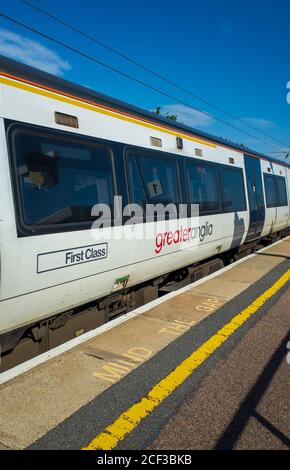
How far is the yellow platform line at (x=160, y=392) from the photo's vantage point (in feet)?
7.93

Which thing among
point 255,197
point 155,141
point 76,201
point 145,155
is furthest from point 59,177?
A: point 255,197

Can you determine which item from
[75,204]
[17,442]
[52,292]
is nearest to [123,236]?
[75,204]

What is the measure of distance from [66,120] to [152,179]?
5.39 ft

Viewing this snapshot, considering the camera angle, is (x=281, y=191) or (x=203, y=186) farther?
(x=281, y=191)

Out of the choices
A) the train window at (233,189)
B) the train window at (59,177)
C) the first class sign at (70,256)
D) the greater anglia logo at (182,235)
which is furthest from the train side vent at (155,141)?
the train window at (233,189)

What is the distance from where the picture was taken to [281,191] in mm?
12367

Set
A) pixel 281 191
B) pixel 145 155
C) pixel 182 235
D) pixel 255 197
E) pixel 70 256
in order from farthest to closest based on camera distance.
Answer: pixel 281 191
pixel 255 197
pixel 182 235
pixel 145 155
pixel 70 256

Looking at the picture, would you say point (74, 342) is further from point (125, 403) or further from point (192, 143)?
point (192, 143)

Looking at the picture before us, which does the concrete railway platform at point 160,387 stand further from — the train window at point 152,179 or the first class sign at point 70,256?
the train window at point 152,179

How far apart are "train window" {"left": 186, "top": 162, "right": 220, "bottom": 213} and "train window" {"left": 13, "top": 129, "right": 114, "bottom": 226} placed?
7.13 feet

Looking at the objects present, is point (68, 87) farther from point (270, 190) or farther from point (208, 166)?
point (270, 190)

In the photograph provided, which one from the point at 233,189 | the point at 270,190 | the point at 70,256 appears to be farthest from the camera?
the point at 270,190

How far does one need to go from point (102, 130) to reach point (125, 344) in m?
2.35

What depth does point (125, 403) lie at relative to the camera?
2818mm
